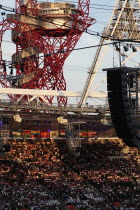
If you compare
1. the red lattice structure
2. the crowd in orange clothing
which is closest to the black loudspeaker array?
the crowd in orange clothing

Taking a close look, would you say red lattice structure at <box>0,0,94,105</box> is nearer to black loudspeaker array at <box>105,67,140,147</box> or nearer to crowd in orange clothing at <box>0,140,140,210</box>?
crowd in orange clothing at <box>0,140,140,210</box>

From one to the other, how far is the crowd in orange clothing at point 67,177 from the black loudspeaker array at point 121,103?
40.6 feet

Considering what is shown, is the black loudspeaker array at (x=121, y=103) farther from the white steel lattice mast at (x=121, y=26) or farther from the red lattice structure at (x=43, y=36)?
the red lattice structure at (x=43, y=36)

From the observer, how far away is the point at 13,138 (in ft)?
208

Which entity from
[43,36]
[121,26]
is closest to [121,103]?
[121,26]

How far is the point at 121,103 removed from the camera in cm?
4128

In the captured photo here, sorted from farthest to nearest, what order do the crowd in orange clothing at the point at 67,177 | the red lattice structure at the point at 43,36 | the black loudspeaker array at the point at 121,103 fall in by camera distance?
the red lattice structure at the point at 43,36
the crowd in orange clothing at the point at 67,177
the black loudspeaker array at the point at 121,103

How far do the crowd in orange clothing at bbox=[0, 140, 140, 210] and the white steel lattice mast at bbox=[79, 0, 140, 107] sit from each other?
8312mm

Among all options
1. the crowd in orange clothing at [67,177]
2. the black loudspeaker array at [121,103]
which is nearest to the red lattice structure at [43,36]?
the crowd in orange clothing at [67,177]

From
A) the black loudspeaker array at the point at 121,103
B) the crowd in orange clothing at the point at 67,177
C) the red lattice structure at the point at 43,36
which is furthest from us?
the red lattice structure at the point at 43,36

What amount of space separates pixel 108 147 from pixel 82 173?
28.4 ft

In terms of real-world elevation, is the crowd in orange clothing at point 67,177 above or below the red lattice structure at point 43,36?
below

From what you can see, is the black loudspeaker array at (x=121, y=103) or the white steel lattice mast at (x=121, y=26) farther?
the white steel lattice mast at (x=121, y=26)

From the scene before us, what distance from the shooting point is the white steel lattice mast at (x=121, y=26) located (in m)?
55.3
